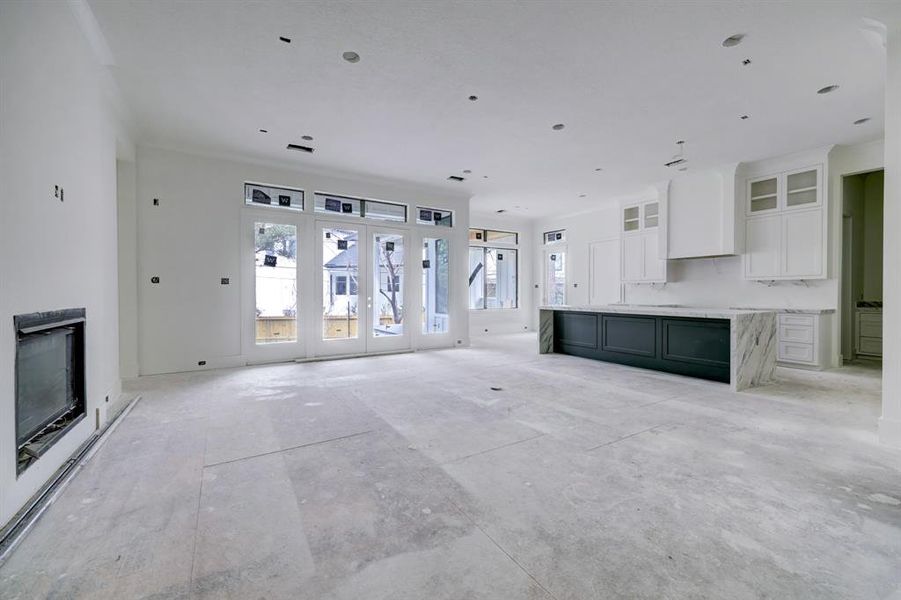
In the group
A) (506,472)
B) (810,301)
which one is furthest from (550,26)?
(810,301)

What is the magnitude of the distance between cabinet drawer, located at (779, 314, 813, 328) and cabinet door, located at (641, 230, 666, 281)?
76.6 inches

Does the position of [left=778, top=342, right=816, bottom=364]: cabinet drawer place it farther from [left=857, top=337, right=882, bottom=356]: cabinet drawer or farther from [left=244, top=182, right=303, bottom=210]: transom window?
[left=244, top=182, right=303, bottom=210]: transom window

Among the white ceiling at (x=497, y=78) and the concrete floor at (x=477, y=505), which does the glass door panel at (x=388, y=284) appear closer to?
the white ceiling at (x=497, y=78)

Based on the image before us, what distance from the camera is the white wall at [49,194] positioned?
1942mm

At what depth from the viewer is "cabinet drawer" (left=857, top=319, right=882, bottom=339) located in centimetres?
648

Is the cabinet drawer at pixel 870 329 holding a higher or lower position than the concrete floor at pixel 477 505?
higher

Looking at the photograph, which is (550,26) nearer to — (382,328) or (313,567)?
(313,567)

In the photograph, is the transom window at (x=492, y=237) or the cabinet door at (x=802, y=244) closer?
the cabinet door at (x=802, y=244)

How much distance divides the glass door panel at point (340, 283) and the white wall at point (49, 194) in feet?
10.3

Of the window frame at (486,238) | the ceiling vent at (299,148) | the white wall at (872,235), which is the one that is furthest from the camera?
the window frame at (486,238)

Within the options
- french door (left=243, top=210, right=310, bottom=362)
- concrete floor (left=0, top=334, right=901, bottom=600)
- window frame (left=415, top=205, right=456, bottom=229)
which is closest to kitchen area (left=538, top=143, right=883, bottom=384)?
concrete floor (left=0, top=334, right=901, bottom=600)

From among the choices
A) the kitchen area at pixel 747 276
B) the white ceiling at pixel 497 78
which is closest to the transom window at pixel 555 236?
the kitchen area at pixel 747 276

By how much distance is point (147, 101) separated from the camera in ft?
14.0

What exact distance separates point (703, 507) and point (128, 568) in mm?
2701
